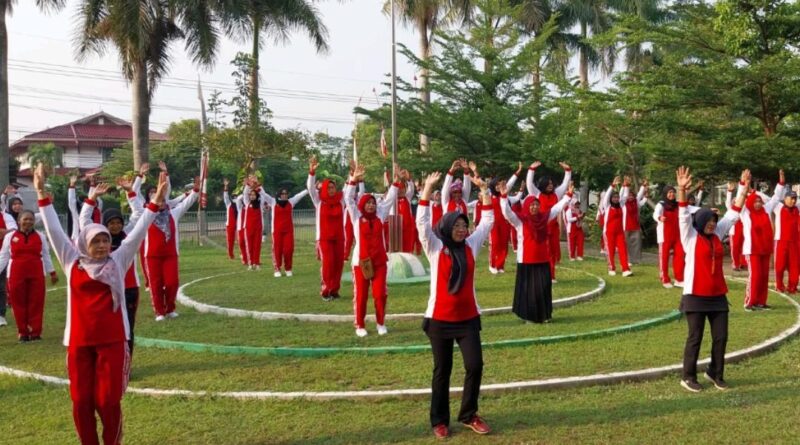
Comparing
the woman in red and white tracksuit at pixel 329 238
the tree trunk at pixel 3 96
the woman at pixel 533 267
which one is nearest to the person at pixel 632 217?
the woman at pixel 533 267

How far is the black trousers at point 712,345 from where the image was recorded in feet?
23.2

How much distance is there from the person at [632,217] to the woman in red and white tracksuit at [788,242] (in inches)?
122

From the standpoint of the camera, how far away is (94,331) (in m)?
5.18

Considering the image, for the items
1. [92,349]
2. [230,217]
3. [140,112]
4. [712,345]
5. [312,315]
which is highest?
[140,112]

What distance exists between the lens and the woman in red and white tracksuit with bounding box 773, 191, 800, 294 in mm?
12672

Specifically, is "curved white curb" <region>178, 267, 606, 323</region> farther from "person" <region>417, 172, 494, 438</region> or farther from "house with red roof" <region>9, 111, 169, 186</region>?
"house with red roof" <region>9, 111, 169, 186</region>

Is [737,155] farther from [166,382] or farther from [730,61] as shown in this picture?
[166,382]

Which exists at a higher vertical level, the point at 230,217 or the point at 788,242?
the point at 230,217

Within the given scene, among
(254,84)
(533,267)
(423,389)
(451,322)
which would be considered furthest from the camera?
(254,84)

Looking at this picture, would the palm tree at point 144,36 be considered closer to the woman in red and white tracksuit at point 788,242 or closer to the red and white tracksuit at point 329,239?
the red and white tracksuit at point 329,239

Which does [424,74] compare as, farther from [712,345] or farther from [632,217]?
[712,345]

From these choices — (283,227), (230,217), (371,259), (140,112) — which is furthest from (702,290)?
(140,112)

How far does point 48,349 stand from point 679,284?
10.5m

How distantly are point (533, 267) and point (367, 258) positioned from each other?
8.28ft
